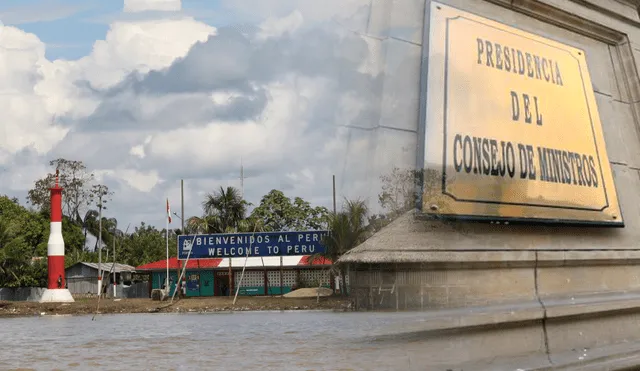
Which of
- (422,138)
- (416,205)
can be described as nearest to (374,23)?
(422,138)

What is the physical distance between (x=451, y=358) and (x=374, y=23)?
38.8 inches

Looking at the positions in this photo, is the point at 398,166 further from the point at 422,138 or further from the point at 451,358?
the point at 451,358

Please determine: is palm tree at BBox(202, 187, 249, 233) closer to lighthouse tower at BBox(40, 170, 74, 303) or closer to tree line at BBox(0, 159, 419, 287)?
tree line at BBox(0, 159, 419, 287)

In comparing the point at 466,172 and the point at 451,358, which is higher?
the point at 466,172

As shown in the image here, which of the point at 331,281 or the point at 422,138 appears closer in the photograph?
the point at 331,281

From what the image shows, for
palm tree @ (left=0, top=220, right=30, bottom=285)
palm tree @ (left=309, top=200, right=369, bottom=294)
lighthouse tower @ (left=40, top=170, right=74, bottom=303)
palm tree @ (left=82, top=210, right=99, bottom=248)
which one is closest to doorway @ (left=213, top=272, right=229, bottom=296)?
palm tree @ (left=309, top=200, right=369, bottom=294)

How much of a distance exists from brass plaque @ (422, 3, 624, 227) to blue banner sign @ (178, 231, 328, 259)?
0.63m

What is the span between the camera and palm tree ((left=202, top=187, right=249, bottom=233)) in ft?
6.51

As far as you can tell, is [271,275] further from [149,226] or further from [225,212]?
[149,226]

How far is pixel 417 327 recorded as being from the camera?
1.97 meters

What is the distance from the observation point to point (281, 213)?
1.77m

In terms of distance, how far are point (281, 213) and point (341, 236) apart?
9.1 inches

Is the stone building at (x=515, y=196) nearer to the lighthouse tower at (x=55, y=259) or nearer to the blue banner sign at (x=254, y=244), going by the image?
the blue banner sign at (x=254, y=244)

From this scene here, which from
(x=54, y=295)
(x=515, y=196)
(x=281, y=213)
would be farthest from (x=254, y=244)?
(x=54, y=295)
